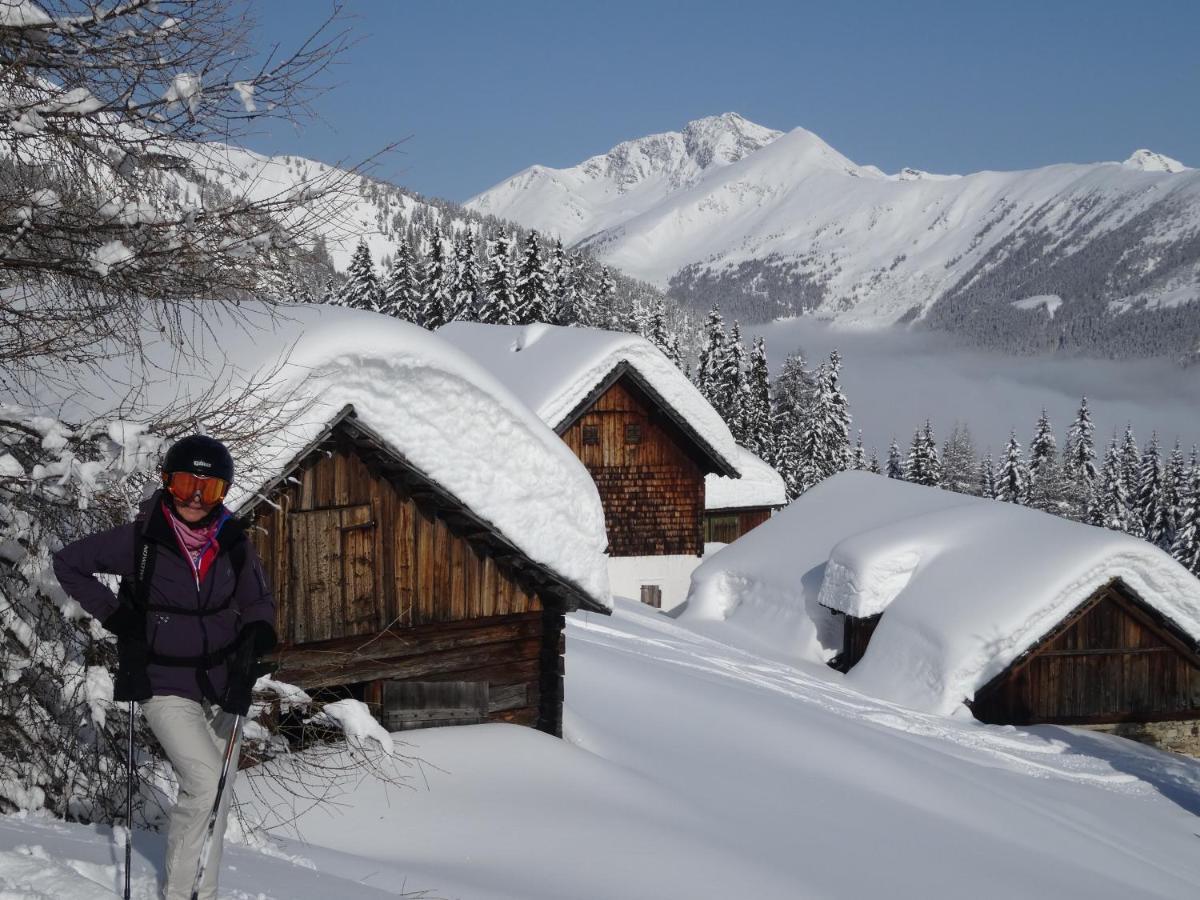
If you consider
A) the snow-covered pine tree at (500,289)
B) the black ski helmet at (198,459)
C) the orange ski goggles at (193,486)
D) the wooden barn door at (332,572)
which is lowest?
the wooden barn door at (332,572)

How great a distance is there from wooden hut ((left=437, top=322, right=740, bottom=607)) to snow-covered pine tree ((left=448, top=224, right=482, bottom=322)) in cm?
2445

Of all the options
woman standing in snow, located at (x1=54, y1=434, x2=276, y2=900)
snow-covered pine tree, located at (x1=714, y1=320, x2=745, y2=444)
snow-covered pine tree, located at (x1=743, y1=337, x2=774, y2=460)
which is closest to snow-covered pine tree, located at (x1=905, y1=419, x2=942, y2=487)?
snow-covered pine tree, located at (x1=743, y1=337, x2=774, y2=460)

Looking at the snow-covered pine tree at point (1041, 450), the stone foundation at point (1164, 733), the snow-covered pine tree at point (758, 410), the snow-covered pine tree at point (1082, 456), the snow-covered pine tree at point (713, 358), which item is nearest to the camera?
the stone foundation at point (1164, 733)

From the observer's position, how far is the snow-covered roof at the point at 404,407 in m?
7.12

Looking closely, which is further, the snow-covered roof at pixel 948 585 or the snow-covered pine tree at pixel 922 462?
the snow-covered pine tree at pixel 922 462

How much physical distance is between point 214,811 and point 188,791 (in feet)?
0.48

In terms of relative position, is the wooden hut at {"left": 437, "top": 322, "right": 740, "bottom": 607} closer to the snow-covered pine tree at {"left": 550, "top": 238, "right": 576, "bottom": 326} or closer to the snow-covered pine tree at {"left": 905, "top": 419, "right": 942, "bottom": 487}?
the snow-covered pine tree at {"left": 550, "top": 238, "right": 576, "bottom": 326}

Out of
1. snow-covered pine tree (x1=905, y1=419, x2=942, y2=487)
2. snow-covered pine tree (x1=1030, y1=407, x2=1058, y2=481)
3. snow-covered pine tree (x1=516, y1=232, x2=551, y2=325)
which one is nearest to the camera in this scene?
snow-covered pine tree (x1=516, y1=232, x2=551, y2=325)

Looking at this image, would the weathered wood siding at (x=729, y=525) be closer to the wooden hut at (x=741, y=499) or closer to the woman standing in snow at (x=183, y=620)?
the wooden hut at (x=741, y=499)

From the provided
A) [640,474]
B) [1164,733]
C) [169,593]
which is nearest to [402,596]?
[169,593]

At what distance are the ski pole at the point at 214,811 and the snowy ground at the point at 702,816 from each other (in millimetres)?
391

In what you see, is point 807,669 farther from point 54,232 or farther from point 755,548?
point 54,232

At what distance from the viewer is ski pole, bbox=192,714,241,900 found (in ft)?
14.7

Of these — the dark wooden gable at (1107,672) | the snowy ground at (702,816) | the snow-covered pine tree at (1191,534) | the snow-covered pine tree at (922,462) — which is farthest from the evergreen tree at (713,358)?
the snowy ground at (702,816)
